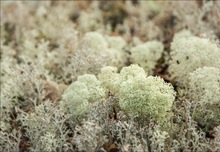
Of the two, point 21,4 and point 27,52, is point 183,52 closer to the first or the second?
point 27,52

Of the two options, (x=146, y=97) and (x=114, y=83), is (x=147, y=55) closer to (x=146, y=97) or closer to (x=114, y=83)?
(x=114, y=83)

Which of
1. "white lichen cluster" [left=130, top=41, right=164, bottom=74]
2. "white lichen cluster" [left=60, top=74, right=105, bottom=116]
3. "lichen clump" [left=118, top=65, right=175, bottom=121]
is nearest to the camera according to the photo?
"lichen clump" [left=118, top=65, right=175, bottom=121]

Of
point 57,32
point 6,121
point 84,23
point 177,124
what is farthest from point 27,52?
point 177,124

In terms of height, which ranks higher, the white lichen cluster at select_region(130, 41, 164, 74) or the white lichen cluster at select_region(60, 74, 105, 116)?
the white lichen cluster at select_region(130, 41, 164, 74)

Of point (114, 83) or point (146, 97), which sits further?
point (114, 83)

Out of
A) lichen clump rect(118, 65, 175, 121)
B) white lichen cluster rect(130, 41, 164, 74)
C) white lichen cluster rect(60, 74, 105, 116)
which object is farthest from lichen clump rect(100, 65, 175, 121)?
white lichen cluster rect(130, 41, 164, 74)

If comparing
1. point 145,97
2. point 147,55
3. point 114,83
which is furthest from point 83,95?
point 147,55

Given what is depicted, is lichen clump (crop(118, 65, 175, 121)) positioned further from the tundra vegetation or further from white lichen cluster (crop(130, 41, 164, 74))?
white lichen cluster (crop(130, 41, 164, 74))
